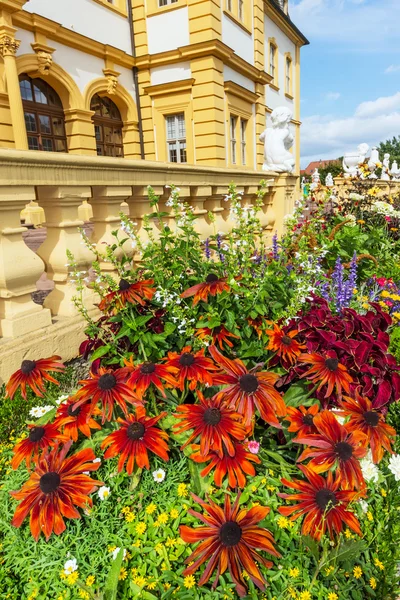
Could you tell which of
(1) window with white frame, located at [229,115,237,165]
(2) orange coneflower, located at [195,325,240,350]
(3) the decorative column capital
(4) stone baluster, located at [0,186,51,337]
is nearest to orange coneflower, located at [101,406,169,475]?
(2) orange coneflower, located at [195,325,240,350]

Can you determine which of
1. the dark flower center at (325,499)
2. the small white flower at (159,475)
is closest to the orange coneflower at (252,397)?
the dark flower center at (325,499)

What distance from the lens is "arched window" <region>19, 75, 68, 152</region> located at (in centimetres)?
1000

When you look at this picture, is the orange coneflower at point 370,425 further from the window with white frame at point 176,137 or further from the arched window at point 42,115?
the window with white frame at point 176,137

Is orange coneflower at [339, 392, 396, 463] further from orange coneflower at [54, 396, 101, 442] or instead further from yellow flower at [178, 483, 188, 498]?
orange coneflower at [54, 396, 101, 442]

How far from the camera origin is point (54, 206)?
93.0 inches

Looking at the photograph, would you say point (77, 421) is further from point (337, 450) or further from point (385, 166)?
point (385, 166)

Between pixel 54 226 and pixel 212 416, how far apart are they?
1.69 metres

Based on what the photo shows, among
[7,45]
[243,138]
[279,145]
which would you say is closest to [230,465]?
[279,145]

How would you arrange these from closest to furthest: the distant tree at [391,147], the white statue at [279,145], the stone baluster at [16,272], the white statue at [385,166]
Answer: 1. the stone baluster at [16,272]
2. the white statue at [279,145]
3. the white statue at [385,166]
4. the distant tree at [391,147]

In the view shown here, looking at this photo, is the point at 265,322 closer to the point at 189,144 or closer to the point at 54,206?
the point at 54,206

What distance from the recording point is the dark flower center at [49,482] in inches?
47.3

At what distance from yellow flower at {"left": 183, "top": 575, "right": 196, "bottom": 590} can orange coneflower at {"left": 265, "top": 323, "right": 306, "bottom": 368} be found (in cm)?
86

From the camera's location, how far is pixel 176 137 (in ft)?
42.8

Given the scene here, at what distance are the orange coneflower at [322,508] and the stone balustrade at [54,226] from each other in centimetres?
161
